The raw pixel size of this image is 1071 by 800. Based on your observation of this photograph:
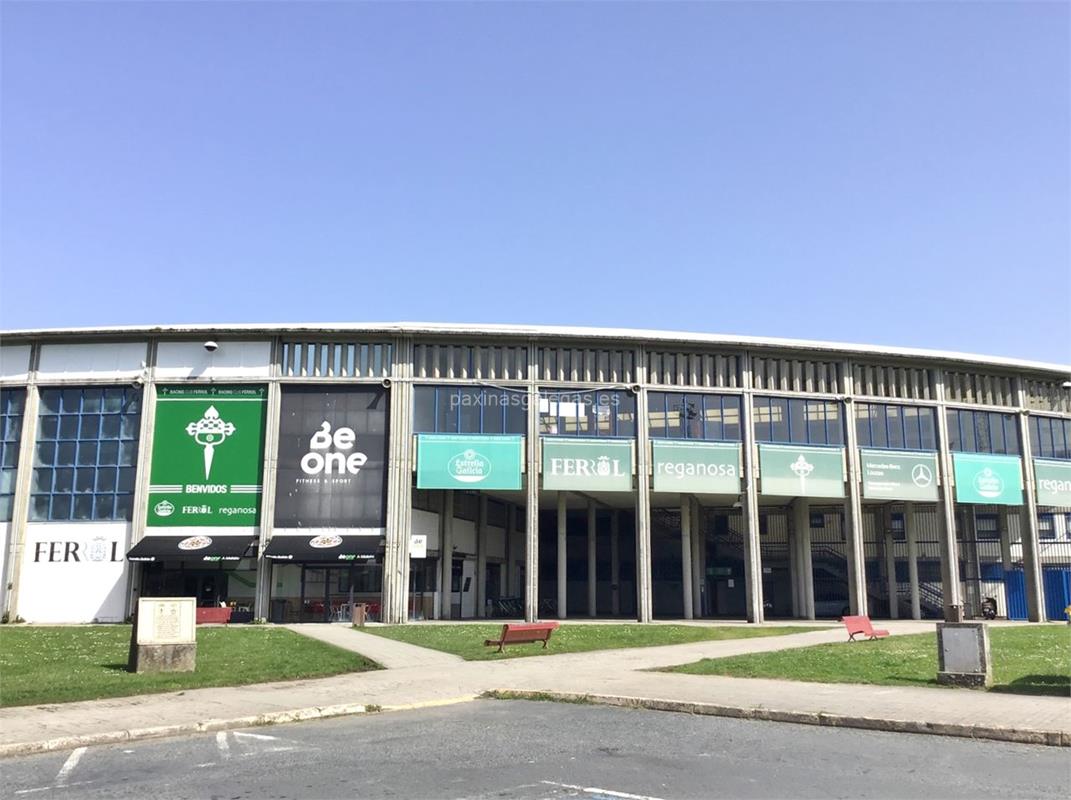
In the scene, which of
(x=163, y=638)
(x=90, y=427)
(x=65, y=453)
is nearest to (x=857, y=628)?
(x=163, y=638)

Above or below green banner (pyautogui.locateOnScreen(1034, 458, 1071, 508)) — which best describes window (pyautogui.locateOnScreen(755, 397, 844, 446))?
above

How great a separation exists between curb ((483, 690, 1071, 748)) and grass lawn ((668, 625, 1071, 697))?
144 inches

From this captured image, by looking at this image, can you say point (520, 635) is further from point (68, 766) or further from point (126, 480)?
point (126, 480)

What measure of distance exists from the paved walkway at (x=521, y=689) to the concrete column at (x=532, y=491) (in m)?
18.1

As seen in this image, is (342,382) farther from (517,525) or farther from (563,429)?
(517,525)

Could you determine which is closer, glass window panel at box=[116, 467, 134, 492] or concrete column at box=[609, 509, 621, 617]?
glass window panel at box=[116, 467, 134, 492]

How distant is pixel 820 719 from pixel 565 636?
50.2 feet

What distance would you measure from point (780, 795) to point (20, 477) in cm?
3821

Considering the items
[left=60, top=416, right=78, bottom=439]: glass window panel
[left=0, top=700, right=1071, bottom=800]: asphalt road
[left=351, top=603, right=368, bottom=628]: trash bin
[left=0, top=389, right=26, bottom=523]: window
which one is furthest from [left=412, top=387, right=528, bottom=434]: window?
[left=0, top=700, right=1071, bottom=800]: asphalt road

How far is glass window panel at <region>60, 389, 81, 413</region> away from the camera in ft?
128

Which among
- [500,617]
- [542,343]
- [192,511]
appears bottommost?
[500,617]

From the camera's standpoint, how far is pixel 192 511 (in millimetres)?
37531

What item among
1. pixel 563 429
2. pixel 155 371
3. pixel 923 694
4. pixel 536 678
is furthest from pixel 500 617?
pixel 923 694

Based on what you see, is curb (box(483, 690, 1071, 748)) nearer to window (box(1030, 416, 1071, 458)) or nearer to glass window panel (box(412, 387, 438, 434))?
glass window panel (box(412, 387, 438, 434))
